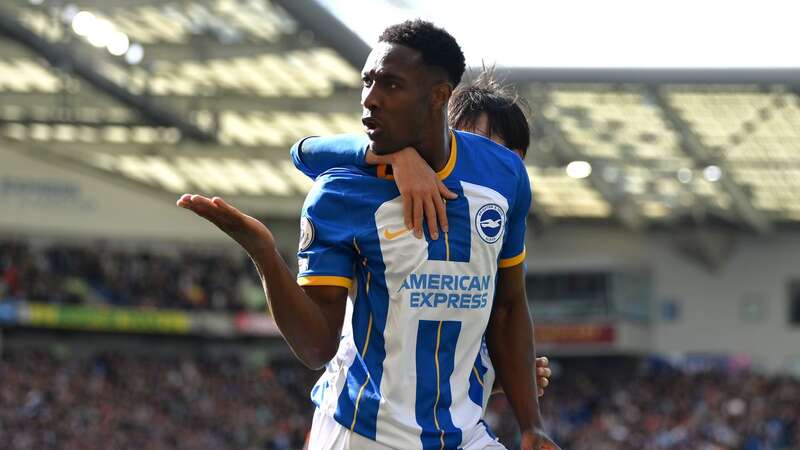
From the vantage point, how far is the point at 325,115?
96.9 feet

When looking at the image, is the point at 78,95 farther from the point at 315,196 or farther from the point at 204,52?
the point at 315,196

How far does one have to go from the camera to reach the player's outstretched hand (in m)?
2.54

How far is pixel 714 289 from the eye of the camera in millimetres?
36594

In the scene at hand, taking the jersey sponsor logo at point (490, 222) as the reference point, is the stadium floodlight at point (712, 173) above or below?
above

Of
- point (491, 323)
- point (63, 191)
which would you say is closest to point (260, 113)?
point (63, 191)

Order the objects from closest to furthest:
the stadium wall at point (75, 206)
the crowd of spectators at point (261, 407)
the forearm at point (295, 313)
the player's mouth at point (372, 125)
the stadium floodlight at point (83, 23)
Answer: the forearm at point (295, 313) < the player's mouth at point (372, 125) < the stadium floodlight at point (83, 23) < the crowd of spectators at point (261, 407) < the stadium wall at point (75, 206)

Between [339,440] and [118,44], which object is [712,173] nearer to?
[118,44]

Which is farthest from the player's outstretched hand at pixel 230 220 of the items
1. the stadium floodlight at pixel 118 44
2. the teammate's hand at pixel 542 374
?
the stadium floodlight at pixel 118 44

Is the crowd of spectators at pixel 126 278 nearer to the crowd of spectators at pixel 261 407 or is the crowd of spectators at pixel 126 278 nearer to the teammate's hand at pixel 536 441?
the crowd of spectators at pixel 261 407

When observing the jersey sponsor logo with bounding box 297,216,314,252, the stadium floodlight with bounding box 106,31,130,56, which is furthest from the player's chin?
the stadium floodlight with bounding box 106,31,130,56

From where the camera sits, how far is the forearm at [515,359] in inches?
122

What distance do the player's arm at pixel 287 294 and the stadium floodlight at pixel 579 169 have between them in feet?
90.0

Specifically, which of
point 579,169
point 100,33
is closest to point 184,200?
point 100,33

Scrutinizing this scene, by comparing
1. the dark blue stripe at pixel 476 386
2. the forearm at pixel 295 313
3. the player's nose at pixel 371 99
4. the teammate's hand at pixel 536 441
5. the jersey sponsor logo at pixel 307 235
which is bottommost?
the teammate's hand at pixel 536 441
